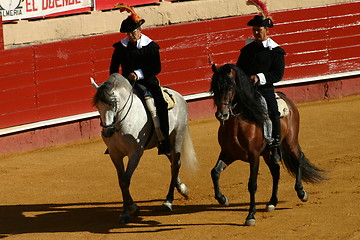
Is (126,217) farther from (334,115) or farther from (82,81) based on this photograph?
(334,115)

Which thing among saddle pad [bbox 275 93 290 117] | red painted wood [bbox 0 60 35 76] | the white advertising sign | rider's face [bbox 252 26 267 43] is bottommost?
saddle pad [bbox 275 93 290 117]

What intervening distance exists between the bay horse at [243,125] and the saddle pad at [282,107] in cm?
6

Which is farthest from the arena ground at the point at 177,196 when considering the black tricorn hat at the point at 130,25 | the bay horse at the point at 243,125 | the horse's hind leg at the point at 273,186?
the black tricorn hat at the point at 130,25

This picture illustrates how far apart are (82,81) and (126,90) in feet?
16.8

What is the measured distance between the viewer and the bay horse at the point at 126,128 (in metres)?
8.91

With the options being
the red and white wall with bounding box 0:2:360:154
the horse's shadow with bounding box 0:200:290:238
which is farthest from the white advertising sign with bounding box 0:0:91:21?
the horse's shadow with bounding box 0:200:290:238

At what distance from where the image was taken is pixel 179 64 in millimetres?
15172

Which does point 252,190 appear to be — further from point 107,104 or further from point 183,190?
point 107,104

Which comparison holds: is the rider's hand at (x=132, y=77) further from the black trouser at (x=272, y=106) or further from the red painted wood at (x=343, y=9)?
the red painted wood at (x=343, y=9)

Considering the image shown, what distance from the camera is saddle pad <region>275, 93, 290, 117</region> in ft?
31.3

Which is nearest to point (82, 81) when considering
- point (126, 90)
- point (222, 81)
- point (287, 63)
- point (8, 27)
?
point (8, 27)

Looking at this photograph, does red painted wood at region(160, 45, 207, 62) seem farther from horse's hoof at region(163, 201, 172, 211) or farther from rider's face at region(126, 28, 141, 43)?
horse's hoof at region(163, 201, 172, 211)

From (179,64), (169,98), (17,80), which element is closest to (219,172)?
(169,98)

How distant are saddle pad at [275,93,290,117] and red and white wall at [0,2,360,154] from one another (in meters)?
5.10
